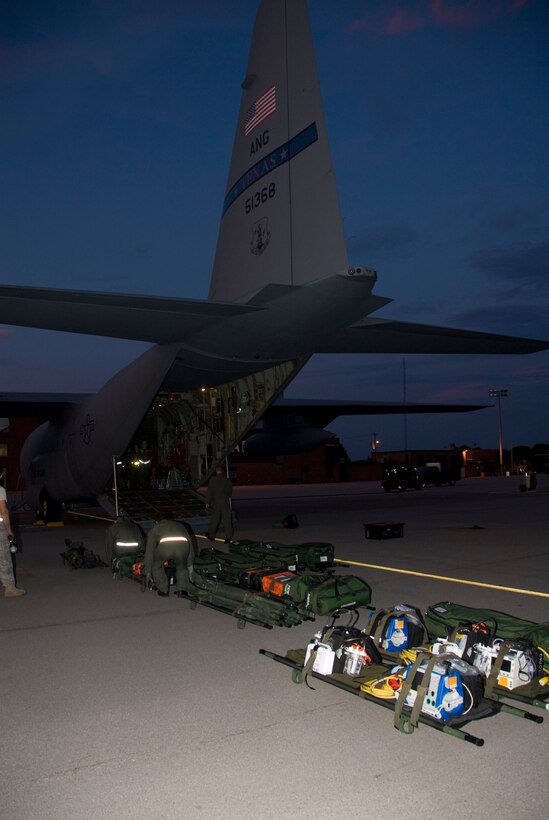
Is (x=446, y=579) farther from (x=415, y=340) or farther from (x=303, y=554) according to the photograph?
(x=415, y=340)

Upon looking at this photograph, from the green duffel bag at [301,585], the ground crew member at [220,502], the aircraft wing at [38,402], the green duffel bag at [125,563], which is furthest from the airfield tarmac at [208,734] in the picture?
the aircraft wing at [38,402]

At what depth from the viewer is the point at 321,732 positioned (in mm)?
4125

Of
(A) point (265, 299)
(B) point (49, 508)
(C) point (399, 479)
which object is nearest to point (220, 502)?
(A) point (265, 299)

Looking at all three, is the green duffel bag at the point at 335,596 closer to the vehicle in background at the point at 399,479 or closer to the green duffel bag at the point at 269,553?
the green duffel bag at the point at 269,553

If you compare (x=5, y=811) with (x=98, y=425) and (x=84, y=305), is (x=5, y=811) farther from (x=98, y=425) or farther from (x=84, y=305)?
(x=98, y=425)

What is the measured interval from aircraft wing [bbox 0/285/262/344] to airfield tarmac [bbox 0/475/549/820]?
4198 mm

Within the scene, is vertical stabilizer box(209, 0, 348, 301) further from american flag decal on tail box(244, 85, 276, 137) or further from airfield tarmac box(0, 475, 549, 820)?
airfield tarmac box(0, 475, 549, 820)

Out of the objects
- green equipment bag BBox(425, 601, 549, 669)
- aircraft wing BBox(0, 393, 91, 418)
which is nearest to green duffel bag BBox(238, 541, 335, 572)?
Result: green equipment bag BBox(425, 601, 549, 669)

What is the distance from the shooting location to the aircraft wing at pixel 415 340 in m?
12.0

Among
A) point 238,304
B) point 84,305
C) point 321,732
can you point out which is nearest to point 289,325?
point 238,304

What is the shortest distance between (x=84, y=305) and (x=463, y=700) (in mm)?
7643

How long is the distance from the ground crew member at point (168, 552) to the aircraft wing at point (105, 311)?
346 cm

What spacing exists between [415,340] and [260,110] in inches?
209

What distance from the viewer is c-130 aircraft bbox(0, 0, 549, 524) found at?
9.71m
